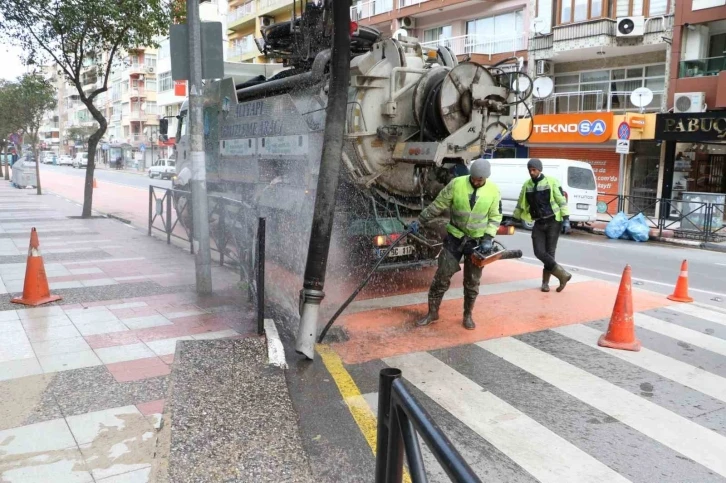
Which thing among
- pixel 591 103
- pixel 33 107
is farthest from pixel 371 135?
pixel 33 107

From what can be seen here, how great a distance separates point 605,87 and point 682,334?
18.9 m

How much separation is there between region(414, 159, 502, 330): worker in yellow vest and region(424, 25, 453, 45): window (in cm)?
2290

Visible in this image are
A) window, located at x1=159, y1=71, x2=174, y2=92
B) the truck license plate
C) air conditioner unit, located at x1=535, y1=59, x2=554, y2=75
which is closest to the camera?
the truck license plate

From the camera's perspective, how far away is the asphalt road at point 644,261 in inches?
346

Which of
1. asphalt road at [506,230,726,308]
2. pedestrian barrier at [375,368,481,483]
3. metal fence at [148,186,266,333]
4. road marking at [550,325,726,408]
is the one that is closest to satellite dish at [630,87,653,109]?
asphalt road at [506,230,726,308]

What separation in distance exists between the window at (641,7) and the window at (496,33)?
14.1 feet

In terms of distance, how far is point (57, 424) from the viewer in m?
3.61

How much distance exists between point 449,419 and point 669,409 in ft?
5.23

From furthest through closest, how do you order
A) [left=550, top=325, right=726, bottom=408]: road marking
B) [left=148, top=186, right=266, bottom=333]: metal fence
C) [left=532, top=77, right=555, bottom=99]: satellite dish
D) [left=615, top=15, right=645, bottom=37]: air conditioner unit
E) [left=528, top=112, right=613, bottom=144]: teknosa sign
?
1. [left=528, top=112, right=613, bottom=144]: teknosa sign
2. [left=615, top=15, right=645, bottom=37]: air conditioner unit
3. [left=532, top=77, right=555, bottom=99]: satellite dish
4. [left=148, top=186, right=266, bottom=333]: metal fence
5. [left=550, top=325, right=726, bottom=408]: road marking

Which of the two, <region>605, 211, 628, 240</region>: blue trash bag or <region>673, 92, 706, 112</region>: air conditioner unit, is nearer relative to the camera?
<region>605, 211, 628, 240</region>: blue trash bag

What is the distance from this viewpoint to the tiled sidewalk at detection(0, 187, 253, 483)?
10.8ft

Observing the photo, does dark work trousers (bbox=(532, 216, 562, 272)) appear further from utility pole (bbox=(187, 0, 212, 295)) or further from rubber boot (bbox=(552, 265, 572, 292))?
utility pole (bbox=(187, 0, 212, 295))

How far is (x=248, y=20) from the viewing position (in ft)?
134

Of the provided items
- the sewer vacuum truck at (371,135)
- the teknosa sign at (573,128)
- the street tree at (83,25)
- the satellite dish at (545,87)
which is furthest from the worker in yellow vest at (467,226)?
the teknosa sign at (573,128)
